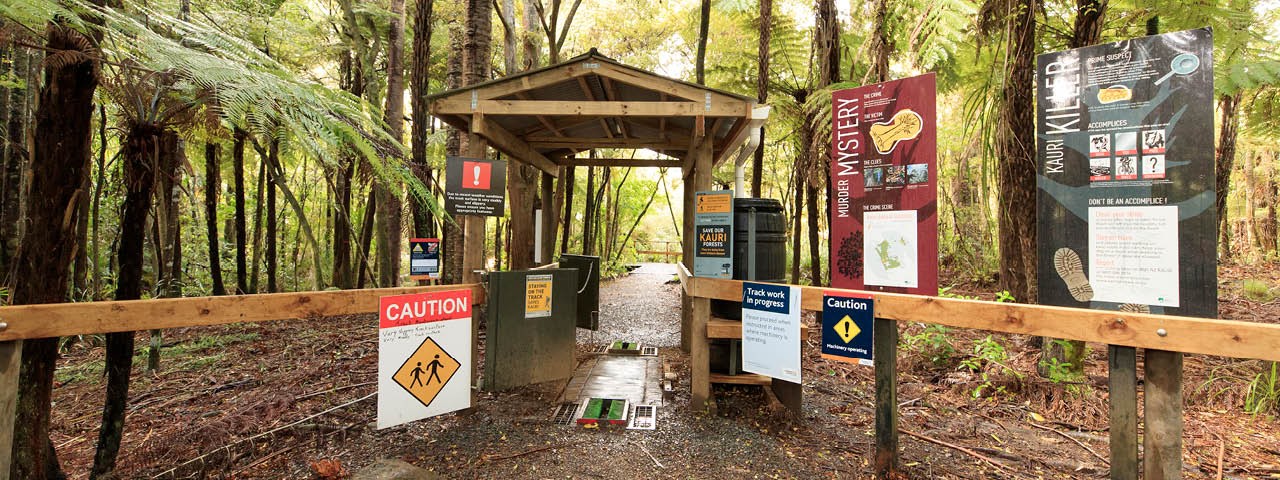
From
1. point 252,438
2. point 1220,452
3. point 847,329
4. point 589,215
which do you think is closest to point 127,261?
point 252,438

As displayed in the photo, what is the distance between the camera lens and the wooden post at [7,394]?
2.09 metres

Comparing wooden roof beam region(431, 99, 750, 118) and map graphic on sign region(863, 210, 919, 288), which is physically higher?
wooden roof beam region(431, 99, 750, 118)

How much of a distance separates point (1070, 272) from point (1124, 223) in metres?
0.31

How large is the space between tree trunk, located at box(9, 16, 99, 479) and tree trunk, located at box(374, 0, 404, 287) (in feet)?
13.0

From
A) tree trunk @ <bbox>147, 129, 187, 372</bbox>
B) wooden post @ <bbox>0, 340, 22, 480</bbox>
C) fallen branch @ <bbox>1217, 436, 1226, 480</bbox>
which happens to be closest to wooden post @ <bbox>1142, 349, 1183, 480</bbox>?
fallen branch @ <bbox>1217, 436, 1226, 480</bbox>

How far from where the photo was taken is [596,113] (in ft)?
13.8

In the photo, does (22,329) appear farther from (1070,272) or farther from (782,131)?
(782,131)

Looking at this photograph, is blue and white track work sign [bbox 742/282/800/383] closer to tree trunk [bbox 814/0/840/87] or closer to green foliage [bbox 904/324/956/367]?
green foliage [bbox 904/324/956/367]

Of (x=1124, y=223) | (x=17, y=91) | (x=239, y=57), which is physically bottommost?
(x=1124, y=223)

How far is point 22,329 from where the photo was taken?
213cm

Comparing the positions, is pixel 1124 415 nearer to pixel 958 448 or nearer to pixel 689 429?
pixel 958 448

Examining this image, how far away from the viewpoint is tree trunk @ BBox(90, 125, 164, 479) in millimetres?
2621

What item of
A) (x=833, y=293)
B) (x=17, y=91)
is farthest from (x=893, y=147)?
(x=17, y=91)

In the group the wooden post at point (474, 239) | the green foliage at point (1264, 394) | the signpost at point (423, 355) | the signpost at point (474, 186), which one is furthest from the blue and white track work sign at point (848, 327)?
the green foliage at point (1264, 394)
